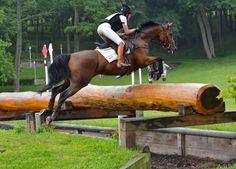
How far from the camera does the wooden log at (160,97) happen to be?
818 centimetres

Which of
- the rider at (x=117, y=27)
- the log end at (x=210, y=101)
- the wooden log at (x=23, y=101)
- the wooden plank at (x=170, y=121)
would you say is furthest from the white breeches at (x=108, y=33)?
the wooden log at (x=23, y=101)

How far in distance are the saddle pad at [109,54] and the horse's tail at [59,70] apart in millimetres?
613

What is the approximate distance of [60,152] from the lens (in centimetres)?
761

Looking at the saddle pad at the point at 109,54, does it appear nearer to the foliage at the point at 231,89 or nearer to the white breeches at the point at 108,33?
the white breeches at the point at 108,33

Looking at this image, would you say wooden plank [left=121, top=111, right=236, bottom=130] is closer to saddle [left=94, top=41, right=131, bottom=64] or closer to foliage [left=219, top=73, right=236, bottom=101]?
saddle [left=94, top=41, right=131, bottom=64]

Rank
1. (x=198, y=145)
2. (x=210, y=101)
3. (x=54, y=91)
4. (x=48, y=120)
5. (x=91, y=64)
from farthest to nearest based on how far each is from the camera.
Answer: (x=198, y=145)
(x=54, y=91)
(x=48, y=120)
(x=91, y=64)
(x=210, y=101)

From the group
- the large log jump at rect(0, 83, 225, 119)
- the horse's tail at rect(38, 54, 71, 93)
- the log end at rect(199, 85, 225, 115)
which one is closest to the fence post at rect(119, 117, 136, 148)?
the large log jump at rect(0, 83, 225, 119)

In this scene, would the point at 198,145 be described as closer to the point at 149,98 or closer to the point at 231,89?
the point at 149,98

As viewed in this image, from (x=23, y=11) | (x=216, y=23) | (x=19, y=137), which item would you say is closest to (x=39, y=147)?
(x=19, y=137)

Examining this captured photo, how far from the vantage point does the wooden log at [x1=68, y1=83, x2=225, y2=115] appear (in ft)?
26.8

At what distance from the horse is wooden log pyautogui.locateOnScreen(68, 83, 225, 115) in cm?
50

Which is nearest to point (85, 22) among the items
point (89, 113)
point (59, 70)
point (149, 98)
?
point (89, 113)

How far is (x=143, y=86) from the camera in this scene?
9164 millimetres

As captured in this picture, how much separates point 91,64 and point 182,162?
8.53ft
